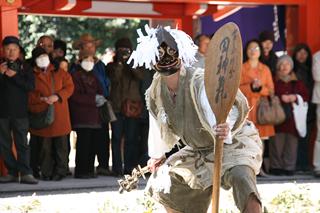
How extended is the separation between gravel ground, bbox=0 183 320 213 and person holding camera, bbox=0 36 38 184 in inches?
39.7

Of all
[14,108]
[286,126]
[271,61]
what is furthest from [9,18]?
[286,126]

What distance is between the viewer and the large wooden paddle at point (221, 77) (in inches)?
194

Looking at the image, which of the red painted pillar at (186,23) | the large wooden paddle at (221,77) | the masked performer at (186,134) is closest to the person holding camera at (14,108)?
the masked performer at (186,134)

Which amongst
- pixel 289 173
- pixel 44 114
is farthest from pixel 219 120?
pixel 289 173

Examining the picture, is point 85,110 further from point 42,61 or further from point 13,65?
point 13,65

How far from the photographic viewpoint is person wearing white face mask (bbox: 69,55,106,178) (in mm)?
10039

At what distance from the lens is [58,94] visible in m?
9.73

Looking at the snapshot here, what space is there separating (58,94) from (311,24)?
398 cm

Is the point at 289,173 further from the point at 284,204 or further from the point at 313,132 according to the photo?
the point at 284,204

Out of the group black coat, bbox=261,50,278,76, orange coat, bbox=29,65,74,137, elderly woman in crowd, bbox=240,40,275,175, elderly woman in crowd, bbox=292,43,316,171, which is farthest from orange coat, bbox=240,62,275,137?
orange coat, bbox=29,65,74,137

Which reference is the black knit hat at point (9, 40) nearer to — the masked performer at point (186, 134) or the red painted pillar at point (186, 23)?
the masked performer at point (186, 134)

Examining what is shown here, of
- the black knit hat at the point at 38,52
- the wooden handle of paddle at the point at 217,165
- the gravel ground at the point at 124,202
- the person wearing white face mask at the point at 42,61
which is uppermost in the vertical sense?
the black knit hat at the point at 38,52

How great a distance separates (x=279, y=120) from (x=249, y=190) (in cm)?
544

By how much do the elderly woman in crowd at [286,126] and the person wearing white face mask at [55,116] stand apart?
2.73m
